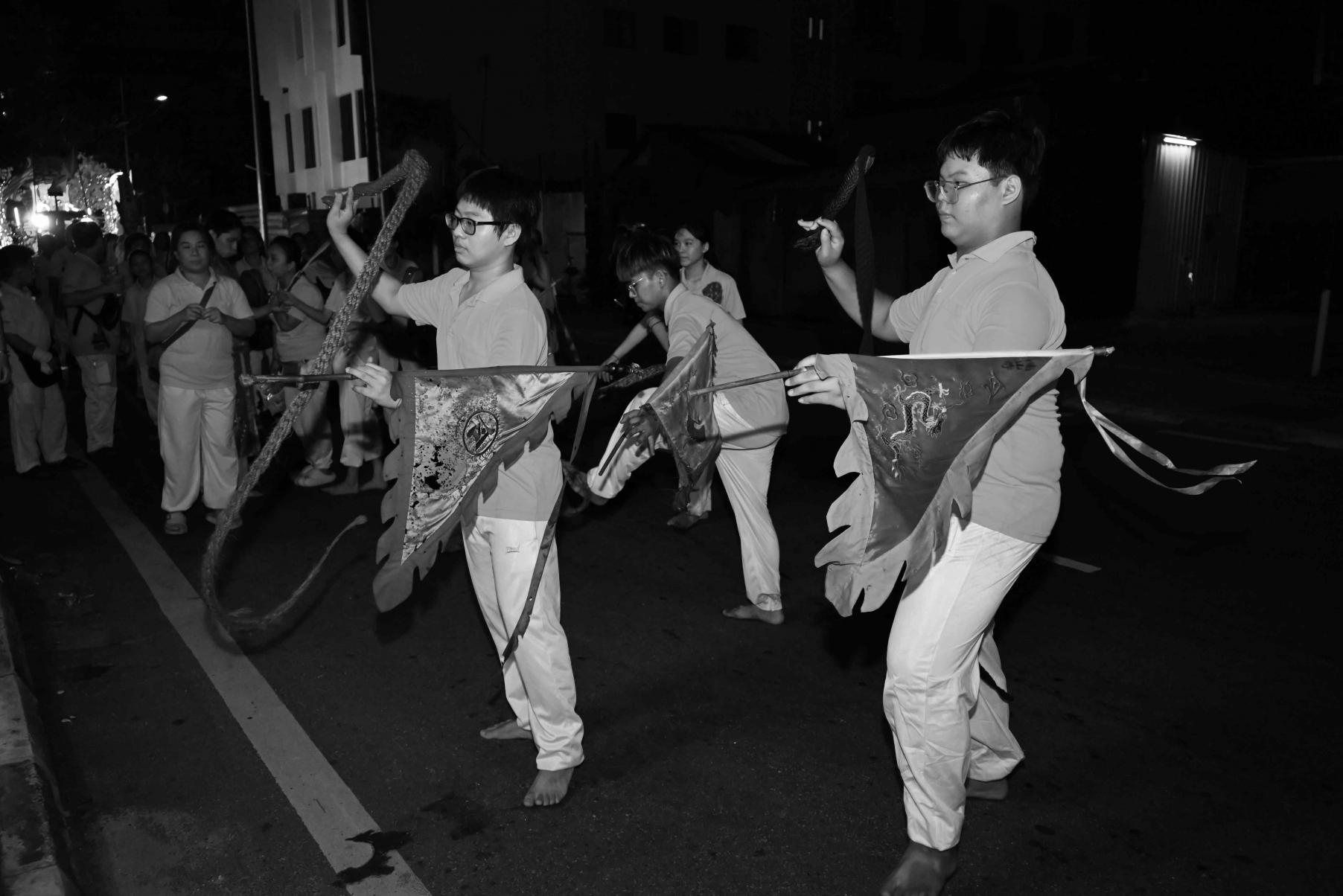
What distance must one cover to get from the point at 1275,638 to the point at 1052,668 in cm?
117

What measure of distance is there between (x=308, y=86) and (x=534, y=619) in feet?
116

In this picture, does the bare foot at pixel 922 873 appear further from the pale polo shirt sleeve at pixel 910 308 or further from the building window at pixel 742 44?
the building window at pixel 742 44

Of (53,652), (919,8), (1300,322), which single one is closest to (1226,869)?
(53,652)

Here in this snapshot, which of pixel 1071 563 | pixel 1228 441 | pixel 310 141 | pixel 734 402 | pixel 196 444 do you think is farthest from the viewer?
pixel 310 141

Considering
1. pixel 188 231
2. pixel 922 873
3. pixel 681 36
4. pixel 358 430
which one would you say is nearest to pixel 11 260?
pixel 188 231

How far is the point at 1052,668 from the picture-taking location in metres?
4.73

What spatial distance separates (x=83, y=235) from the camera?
408 inches

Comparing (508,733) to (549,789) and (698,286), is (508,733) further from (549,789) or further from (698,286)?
(698,286)

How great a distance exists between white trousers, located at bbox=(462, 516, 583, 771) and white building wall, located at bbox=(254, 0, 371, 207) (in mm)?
28113

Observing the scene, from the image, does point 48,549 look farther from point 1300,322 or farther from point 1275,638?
point 1300,322

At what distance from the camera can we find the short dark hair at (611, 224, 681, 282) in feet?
16.0

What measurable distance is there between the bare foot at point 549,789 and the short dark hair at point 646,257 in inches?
87.3

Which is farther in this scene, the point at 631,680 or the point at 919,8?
the point at 919,8

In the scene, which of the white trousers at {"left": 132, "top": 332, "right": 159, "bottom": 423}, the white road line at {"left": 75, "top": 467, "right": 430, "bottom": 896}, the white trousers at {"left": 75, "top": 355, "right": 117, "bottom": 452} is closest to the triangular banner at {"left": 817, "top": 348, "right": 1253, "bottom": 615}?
the white road line at {"left": 75, "top": 467, "right": 430, "bottom": 896}
